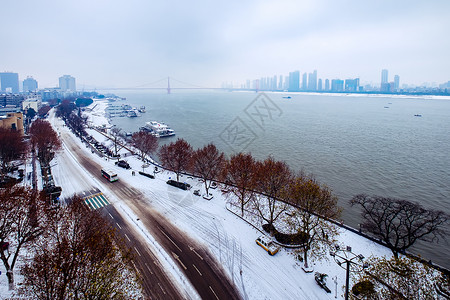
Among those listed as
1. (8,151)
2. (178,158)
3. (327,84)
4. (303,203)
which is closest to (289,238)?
(303,203)

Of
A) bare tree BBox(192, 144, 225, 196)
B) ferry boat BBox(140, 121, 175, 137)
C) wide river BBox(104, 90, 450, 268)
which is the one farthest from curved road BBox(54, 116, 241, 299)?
ferry boat BBox(140, 121, 175, 137)

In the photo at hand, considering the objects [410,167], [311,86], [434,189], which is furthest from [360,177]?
[311,86]

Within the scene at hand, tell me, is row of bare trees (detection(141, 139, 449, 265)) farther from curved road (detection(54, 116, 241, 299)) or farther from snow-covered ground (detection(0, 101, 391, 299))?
curved road (detection(54, 116, 241, 299))

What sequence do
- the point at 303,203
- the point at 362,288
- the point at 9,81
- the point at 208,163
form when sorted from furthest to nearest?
the point at 9,81 < the point at 208,163 < the point at 303,203 < the point at 362,288

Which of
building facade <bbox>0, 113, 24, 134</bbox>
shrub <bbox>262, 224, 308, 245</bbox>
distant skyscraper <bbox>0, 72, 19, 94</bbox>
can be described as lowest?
shrub <bbox>262, 224, 308, 245</bbox>

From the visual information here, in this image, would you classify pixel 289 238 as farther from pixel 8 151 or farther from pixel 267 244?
pixel 8 151
